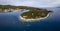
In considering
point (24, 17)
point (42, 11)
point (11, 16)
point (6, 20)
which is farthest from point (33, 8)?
point (6, 20)

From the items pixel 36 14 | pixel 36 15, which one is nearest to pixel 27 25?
pixel 36 15

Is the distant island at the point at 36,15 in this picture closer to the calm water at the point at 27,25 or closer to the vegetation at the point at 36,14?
the vegetation at the point at 36,14

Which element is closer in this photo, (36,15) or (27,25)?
(27,25)

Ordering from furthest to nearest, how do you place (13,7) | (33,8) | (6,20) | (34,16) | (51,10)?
(13,7) < (33,8) < (51,10) < (34,16) < (6,20)

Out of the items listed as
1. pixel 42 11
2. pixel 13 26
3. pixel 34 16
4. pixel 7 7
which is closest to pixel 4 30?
pixel 13 26

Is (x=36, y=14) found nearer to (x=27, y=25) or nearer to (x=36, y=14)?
(x=36, y=14)

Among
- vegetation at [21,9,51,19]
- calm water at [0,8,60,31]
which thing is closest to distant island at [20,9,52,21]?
vegetation at [21,9,51,19]

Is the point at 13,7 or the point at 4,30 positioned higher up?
the point at 13,7

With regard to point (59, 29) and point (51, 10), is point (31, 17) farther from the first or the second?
point (59, 29)

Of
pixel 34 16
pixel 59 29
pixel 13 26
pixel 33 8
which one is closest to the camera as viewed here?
pixel 59 29

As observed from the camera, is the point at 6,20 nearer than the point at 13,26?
No

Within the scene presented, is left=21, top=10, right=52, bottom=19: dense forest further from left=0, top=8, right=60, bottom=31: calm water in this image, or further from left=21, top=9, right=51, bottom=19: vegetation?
left=0, top=8, right=60, bottom=31: calm water
